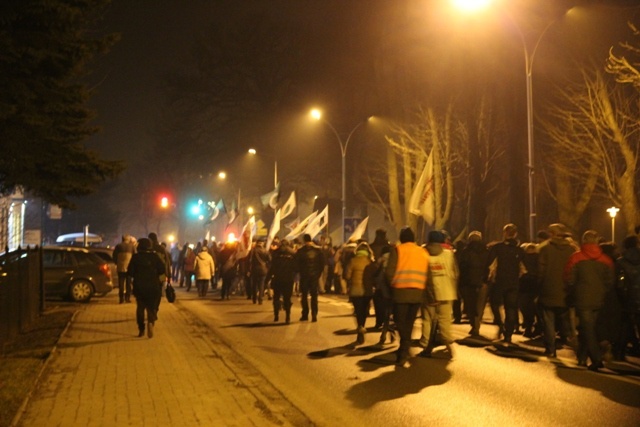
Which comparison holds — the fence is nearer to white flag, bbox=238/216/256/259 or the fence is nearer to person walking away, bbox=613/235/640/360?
white flag, bbox=238/216/256/259

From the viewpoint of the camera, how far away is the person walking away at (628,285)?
12.9m

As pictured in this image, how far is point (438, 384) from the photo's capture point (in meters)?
10.9

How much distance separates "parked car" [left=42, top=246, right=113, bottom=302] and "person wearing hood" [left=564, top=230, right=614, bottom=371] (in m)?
17.6

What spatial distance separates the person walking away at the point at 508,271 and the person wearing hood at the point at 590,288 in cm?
308

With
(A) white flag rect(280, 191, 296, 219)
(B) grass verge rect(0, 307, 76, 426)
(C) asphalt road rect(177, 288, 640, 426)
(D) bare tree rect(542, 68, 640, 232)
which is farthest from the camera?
(A) white flag rect(280, 191, 296, 219)

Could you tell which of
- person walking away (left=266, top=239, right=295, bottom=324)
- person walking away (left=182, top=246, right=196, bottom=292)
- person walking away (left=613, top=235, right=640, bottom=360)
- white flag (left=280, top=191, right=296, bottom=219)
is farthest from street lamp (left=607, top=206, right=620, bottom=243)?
person walking away (left=613, top=235, right=640, bottom=360)

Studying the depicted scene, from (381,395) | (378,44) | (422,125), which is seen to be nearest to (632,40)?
(422,125)

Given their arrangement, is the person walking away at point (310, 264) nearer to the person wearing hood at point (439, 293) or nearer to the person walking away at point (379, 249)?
the person walking away at point (379, 249)

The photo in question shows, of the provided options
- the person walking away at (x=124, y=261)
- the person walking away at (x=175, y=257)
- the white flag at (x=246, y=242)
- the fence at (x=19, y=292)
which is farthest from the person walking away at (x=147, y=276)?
the person walking away at (x=175, y=257)

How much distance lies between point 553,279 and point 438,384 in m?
3.02

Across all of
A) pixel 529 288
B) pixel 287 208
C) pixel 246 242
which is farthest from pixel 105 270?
pixel 529 288

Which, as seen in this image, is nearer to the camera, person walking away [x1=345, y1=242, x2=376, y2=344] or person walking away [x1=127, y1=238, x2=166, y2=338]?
person walking away [x1=345, y1=242, x2=376, y2=344]

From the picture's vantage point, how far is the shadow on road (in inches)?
394

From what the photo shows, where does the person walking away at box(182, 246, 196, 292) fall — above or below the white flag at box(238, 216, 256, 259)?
below
